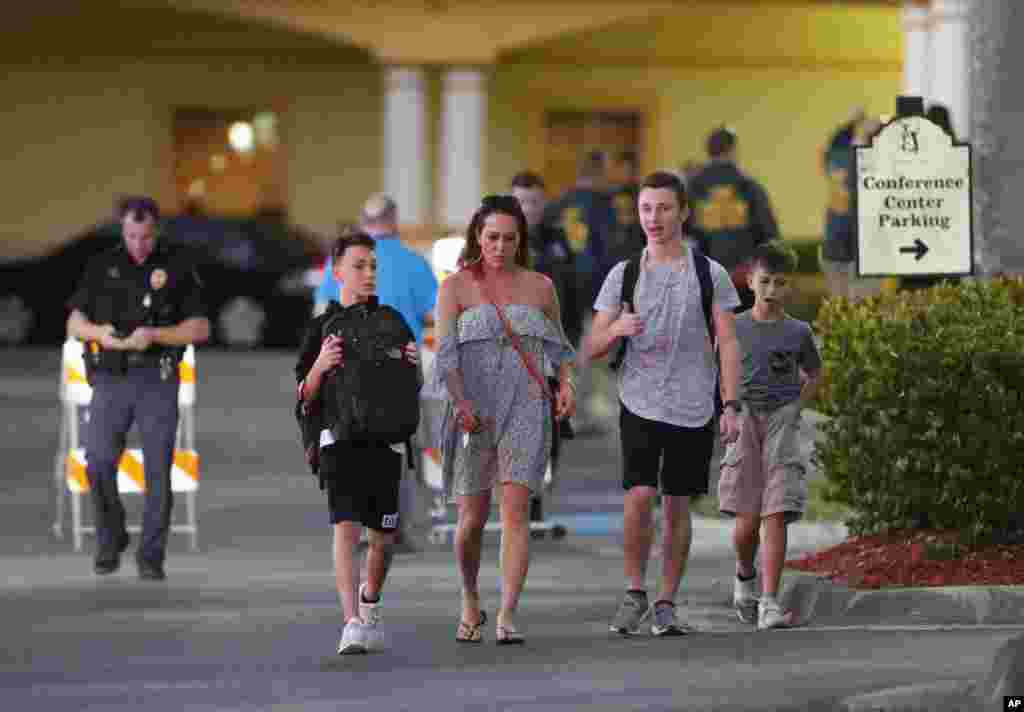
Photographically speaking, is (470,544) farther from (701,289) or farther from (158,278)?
(158,278)

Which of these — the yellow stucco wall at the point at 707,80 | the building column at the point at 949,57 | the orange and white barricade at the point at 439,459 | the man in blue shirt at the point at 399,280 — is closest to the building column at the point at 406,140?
the yellow stucco wall at the point at 707,80

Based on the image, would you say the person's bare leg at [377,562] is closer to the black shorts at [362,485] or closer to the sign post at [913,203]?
the black shorts at [362,485]

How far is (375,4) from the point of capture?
36188 mm

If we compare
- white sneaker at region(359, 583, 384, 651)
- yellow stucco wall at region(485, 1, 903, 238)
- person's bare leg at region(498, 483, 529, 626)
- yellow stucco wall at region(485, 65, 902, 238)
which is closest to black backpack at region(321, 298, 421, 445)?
person's bare leg at region(498, 483, 529, 626)

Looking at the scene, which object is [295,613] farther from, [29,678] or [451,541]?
[451,541]

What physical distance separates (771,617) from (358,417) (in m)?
2.02

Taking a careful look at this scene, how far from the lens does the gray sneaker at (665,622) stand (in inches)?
456

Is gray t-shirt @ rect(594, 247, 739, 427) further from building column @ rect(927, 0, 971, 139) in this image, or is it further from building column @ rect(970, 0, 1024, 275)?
building column @ rect(927, 0, 971, 139)

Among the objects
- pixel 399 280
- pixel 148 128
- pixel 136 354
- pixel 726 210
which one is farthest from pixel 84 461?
pixel 148 128

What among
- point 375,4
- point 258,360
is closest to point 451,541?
point 258,360

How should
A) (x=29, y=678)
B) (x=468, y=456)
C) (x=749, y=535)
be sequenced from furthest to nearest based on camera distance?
(x=749, y=535)
(x=468, y=456)
(x=29, y=678)

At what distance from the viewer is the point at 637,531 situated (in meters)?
11.7

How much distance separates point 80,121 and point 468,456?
2914 cm

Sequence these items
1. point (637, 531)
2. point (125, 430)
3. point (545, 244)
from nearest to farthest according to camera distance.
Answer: point (637, 531) → point (125, 430) → point (545, 244)
